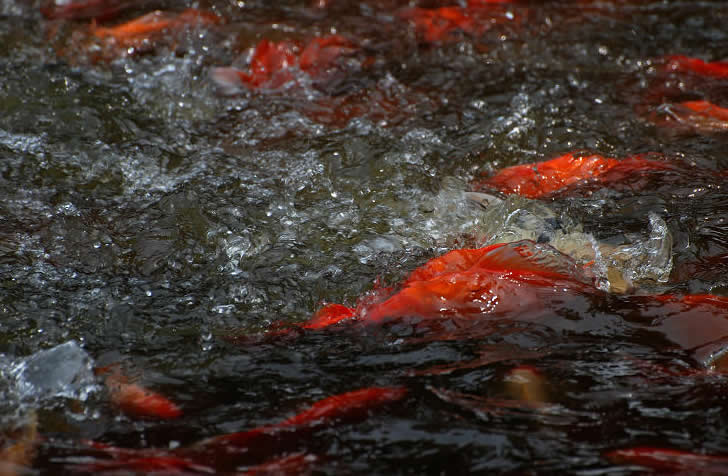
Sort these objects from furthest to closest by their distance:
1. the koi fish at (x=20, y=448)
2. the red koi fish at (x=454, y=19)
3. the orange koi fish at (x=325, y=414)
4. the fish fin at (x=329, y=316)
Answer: the red koi fish at (x=454, y=19)
the fish fin at (x=329, y=316)
the orange koi fish at (x=325, y=414)
the koi fish at (x=20, y=448)

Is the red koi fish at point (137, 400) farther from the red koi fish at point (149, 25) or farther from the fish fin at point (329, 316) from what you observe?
the red koi fish at point (149, 25)

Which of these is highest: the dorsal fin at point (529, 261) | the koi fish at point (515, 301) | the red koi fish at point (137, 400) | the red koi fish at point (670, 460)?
the dorsal fin at point (529, 261)

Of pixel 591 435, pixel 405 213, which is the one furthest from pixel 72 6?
pixel 591 435

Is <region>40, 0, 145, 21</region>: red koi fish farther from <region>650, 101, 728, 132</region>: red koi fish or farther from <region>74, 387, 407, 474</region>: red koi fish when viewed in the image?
<region>74, 387, 407, 474</region>: red koi fish

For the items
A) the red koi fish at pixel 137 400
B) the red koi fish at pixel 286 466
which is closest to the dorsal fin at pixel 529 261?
the red koi fish at pixel 286 466

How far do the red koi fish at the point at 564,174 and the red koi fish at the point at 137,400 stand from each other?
2.18m

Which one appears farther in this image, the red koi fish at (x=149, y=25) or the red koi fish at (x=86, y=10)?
the red koi fish at (x=86, y=10)

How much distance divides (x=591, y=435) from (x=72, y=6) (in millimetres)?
5279

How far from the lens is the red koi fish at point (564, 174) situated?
4.03 metres

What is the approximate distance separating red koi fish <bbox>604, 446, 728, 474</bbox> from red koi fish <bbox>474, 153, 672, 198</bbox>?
6.19ft

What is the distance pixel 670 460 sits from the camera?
2246 millimetres

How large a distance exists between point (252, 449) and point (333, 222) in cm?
162

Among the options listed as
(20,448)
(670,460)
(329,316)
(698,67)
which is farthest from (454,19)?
(20,448)

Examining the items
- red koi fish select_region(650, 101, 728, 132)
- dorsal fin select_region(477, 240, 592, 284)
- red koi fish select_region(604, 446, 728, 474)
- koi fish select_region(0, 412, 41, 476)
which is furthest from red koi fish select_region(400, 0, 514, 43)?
koi fish select_region(0, 412, 41, 476)
